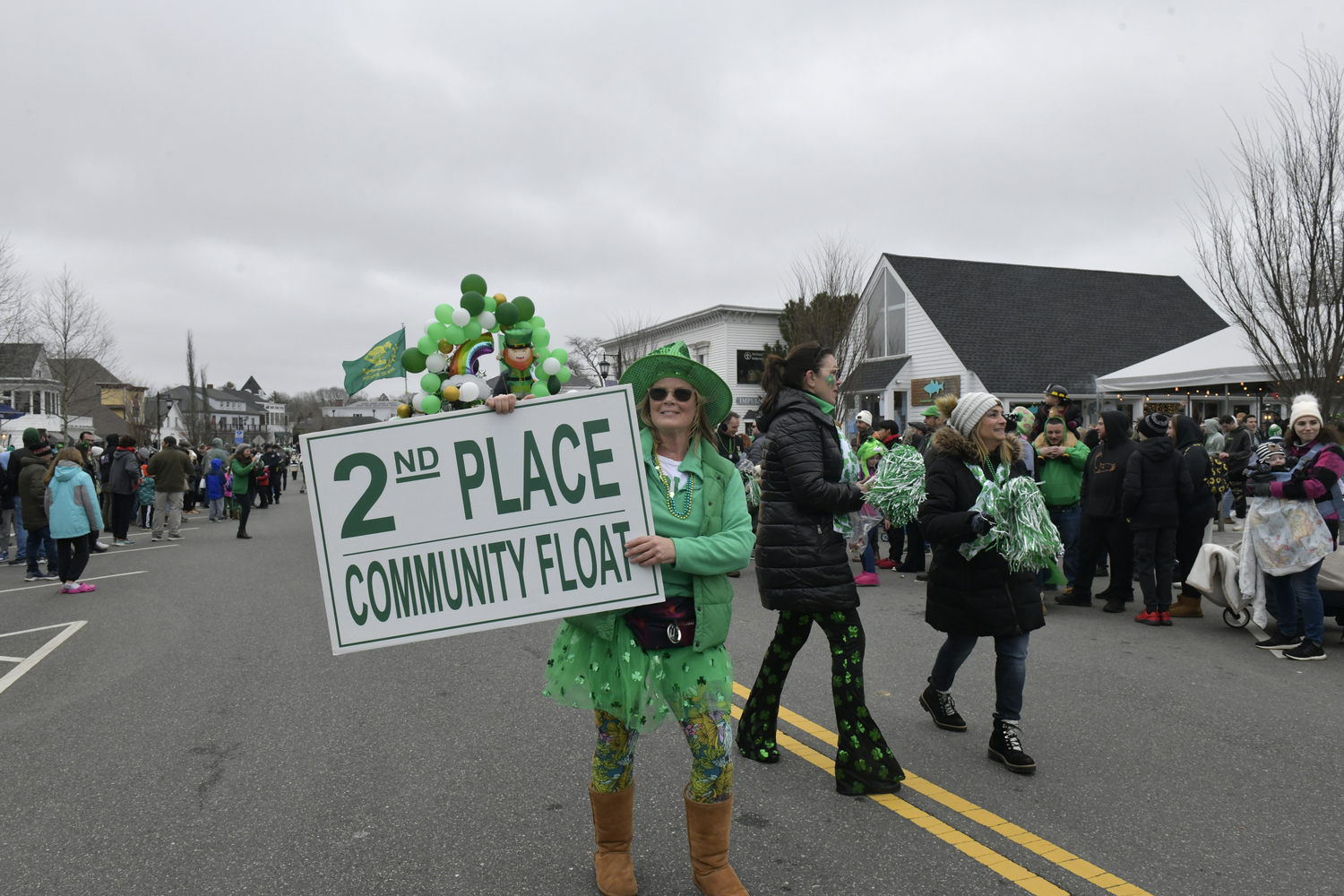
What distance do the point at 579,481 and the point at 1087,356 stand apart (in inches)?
1126

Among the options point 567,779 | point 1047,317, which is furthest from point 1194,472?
point 1047,317

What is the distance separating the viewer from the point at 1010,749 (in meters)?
4.14

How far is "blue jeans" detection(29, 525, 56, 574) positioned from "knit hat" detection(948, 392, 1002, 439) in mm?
11423

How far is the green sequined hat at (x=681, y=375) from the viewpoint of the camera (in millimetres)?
3086

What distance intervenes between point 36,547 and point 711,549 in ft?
38.7

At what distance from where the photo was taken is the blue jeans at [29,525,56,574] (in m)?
11.1

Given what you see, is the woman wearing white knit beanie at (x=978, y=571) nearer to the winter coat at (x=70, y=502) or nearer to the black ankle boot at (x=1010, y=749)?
the black ankle boot at (x=1010, y=749)

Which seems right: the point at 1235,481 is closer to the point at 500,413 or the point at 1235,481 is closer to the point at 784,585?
the point at 784,585

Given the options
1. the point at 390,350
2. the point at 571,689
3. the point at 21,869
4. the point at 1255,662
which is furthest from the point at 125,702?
the point at 390,350

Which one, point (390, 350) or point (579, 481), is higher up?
point (390, 350)

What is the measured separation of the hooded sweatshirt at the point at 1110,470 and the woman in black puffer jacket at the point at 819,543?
195 inches

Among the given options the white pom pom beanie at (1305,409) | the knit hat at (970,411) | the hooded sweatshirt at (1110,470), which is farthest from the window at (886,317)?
the knit hat at (970,411)

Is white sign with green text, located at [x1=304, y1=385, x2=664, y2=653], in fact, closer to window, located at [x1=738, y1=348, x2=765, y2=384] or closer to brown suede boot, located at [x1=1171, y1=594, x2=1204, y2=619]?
brown suede boot, located at [x1=1171, y1=594, x2=1204, y2=619]

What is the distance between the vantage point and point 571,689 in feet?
9.69
